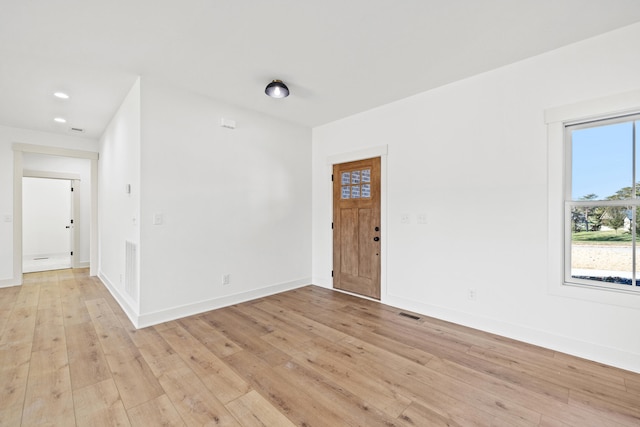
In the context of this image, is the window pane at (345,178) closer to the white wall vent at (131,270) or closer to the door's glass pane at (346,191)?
the door's glass pane at (346,191)

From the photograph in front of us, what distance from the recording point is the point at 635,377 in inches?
83.3

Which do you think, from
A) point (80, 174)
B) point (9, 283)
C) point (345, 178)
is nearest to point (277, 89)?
point (345, 178)

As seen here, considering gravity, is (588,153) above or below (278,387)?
above

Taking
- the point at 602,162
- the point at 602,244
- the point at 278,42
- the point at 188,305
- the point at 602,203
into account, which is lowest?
the point at 188,305

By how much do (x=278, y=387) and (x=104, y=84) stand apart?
374 cm

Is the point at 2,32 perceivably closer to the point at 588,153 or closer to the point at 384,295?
the point at 384,295

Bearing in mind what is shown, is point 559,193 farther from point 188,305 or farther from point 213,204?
point 188,305

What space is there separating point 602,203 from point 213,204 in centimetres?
403

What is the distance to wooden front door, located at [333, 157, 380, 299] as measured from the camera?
398cm

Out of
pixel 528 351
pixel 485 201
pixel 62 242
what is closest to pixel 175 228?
pixel 485 201

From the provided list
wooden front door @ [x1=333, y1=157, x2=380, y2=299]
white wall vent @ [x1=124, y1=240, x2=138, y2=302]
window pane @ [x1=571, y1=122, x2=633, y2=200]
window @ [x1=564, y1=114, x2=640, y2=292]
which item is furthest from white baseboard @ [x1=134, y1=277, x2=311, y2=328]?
window pane @ [x1=571, y1=122, x2=633, y2=200]

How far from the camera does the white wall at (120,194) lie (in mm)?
3176

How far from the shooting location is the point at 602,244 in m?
2.45

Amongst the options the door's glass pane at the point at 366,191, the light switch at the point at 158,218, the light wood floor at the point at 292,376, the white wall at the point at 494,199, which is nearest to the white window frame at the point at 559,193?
the white wall at the point at 494,199
